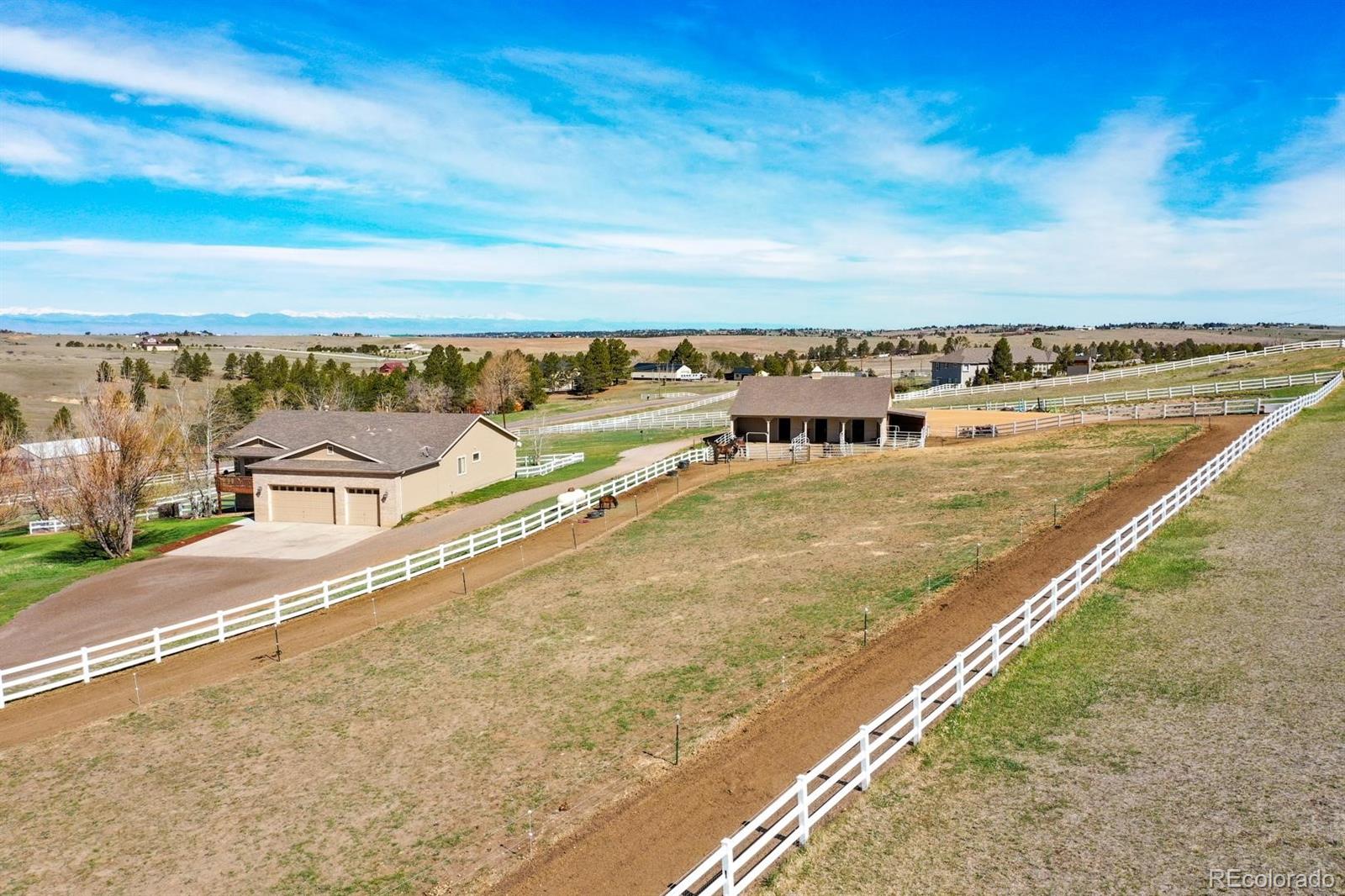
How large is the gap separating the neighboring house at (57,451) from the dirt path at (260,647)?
19.1 m

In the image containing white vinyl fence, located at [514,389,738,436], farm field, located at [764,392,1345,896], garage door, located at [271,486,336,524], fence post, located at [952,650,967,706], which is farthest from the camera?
white vinyl fence, located at [514,389,738,436]

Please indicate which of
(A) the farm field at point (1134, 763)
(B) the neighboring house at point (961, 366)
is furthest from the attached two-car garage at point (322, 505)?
(B) the neighboring house at point (961, 366)

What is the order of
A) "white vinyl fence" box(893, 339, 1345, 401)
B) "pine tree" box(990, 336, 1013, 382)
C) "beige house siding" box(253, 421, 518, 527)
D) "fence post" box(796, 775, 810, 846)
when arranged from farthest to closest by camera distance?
"pine tree" box(990, 336, 1013, 382)
"white vinyl fence" box(893, 339, 1345, 401)
"beige house siding" box(253, 421, 518, 527)
"fence post" box(796, 775, 810, 846)

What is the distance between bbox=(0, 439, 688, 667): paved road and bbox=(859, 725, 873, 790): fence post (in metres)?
23.6

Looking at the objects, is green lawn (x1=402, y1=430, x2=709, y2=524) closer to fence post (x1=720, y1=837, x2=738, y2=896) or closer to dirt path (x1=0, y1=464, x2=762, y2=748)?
dirt path (x1=0, y1=464, x2=762, y2=748)

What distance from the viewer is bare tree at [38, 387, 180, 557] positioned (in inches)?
1403

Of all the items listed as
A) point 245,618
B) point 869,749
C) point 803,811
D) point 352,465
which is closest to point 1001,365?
point 352,465

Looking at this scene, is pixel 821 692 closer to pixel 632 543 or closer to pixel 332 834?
pixel 332 834

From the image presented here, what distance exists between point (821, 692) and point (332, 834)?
367 inches

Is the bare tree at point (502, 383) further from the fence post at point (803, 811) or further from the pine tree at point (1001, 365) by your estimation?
the fence post at point (803, 811)

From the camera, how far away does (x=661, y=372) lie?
148125mm

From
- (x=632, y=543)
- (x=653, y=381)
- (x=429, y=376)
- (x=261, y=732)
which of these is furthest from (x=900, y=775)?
(x=653, y=381)

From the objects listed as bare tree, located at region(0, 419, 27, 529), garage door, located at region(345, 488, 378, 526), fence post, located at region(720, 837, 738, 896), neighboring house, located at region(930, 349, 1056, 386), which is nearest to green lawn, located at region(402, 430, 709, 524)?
garage door, located at region(345, 488, 378, 526)

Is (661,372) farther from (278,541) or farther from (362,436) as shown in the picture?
(278,541)
